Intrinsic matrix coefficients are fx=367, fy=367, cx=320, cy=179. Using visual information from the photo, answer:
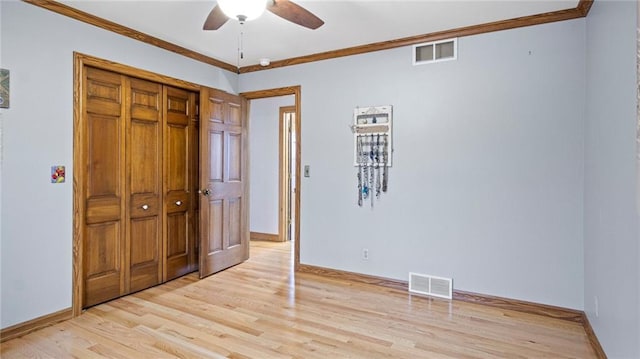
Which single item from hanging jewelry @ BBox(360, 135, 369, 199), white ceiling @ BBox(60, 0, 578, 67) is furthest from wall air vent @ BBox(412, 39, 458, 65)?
hanging jewelry @ BBox(360, 135, 369, 199)

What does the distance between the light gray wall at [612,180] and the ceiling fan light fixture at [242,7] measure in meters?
1.83

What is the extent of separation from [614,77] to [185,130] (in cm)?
366

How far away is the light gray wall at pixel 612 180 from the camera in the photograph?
1754 millimetres

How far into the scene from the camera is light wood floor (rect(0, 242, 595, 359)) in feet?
7.84

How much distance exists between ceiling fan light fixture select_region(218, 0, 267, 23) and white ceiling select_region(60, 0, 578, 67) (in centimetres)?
77

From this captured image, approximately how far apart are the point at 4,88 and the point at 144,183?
1.30m

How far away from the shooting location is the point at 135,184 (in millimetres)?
3428

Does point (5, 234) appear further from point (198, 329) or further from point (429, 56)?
point (429, 56)

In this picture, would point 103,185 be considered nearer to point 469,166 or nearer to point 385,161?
point 385,161

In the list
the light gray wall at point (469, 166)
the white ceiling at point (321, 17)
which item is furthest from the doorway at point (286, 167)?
the white ceiling at point (321, 17)

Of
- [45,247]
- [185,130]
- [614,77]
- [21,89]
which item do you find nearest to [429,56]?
[614,77]

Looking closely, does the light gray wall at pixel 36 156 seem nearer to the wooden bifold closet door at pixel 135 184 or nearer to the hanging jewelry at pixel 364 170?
the wooden bifold closet door at pixel 135 184

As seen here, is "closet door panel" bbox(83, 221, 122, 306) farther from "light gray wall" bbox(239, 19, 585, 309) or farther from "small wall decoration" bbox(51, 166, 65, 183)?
"light gray wall" bbox(239, 19, 585, 309)

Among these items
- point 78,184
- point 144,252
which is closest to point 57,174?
point 78,184
